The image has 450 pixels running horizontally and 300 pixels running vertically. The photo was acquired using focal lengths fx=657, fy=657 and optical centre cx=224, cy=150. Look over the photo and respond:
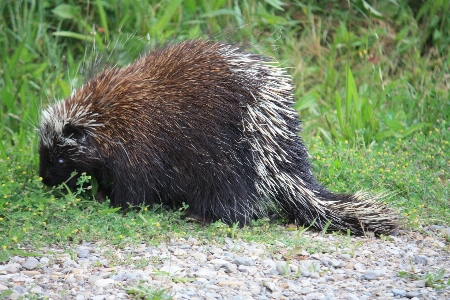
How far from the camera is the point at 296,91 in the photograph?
6.56m

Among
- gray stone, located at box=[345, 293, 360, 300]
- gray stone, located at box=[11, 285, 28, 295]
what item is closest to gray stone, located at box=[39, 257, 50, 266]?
gray stone, located at box=[11, 285, 28, 295]

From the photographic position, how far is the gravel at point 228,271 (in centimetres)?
294

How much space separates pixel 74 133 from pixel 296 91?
3048 millimetres

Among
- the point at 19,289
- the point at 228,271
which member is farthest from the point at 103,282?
the point at 228,271

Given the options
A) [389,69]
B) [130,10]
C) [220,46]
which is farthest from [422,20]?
[220,46]

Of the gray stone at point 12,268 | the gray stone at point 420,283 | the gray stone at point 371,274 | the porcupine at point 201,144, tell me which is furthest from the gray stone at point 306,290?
the gray stone at point 12,268

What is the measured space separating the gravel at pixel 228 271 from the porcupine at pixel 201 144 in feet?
1.08

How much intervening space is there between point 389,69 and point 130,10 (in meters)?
2.78

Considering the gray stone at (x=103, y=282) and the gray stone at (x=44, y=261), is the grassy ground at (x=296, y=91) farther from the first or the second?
the gray stone at (x=103, y=282)

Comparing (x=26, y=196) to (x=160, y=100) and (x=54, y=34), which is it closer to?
(x=160, y=100)

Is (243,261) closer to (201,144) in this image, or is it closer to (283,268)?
(283,268)

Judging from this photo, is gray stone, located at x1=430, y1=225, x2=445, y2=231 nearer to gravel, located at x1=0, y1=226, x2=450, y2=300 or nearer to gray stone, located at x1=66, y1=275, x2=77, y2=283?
gravel, located at x1=0, y1=226, x2=450, y2=300

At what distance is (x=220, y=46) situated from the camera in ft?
13.8

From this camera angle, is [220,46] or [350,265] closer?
[350,265]
